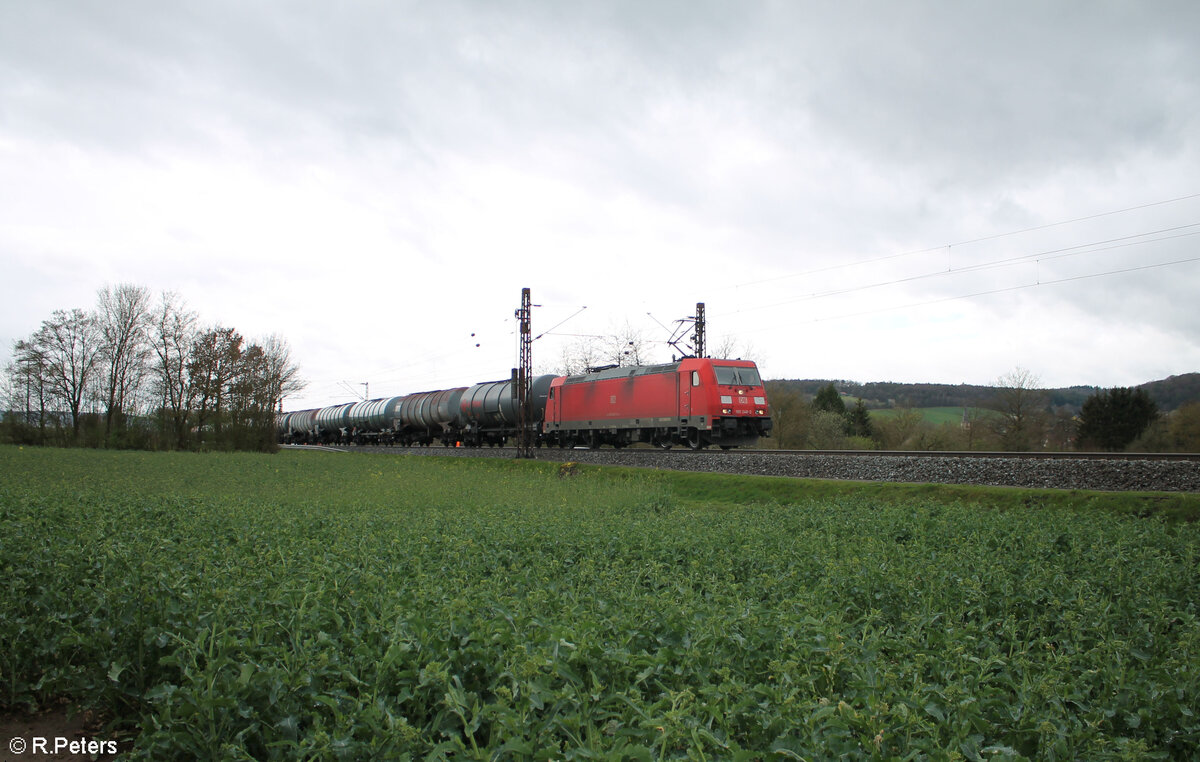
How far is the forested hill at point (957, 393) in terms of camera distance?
40781 mm

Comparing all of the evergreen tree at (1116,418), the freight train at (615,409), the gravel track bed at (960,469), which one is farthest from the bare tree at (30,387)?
the evergreen tree at (1116,418)

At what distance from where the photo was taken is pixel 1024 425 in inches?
1692

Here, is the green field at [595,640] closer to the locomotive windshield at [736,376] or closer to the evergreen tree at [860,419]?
the locomotive windshield at [736,376]

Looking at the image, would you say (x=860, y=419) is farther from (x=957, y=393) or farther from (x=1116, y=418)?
(x=1116, y=418)

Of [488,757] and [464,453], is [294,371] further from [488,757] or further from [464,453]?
[488,757]

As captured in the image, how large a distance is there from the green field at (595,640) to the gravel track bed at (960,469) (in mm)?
5644

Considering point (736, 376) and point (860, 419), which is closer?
point (736, 376)

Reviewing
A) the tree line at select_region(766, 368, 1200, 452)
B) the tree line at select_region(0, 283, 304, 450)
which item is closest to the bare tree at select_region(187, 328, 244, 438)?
the tree line at select_region(0, 283, 304, 450)

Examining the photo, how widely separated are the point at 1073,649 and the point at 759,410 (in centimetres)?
2254

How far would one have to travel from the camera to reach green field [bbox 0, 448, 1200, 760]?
3252 mm

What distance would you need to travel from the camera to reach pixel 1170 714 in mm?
3705

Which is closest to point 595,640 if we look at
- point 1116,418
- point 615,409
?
point 615,409

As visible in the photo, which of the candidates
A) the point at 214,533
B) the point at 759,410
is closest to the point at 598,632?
the point at 214,533

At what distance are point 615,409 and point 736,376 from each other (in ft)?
21.1
